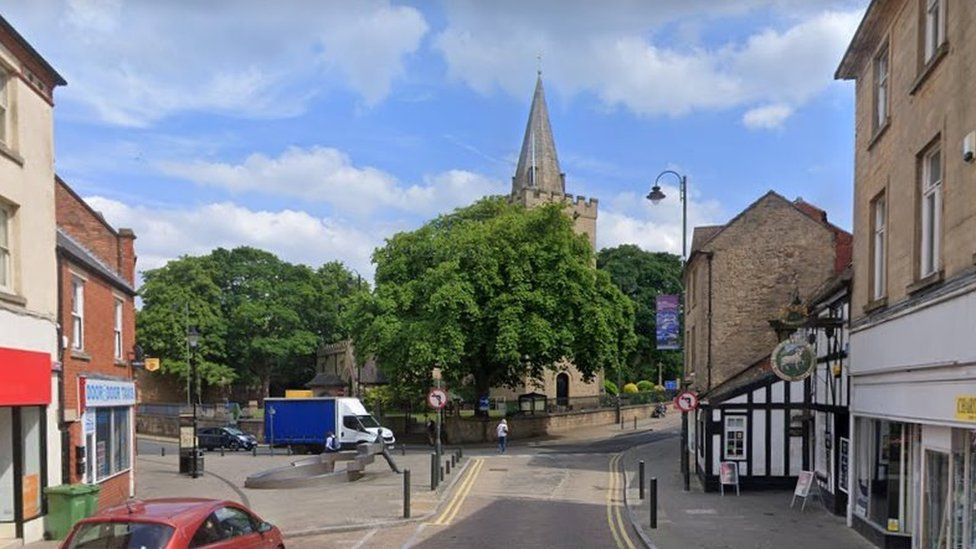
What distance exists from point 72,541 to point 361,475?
56.8ft

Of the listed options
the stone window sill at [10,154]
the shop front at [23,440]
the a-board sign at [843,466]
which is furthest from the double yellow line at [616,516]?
the stone window sill at [10,154]

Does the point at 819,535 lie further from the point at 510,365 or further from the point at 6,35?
the point at 510,365

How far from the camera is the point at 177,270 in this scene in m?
68.6

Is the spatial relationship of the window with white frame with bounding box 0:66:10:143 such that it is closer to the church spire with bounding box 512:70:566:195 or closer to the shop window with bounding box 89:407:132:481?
the shop window with bounding box 89:407:132:481

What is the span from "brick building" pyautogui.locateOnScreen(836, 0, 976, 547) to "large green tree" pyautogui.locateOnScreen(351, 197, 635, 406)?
25.0 m

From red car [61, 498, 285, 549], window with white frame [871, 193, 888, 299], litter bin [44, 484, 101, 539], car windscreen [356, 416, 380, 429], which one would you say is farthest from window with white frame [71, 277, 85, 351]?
car windscreen [356, 416, 380, 429]

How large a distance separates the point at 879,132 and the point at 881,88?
Answer: 3.73 ft

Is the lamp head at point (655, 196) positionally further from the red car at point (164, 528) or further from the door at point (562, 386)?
the door at point (562, 386)

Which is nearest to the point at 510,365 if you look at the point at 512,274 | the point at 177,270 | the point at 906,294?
the point at 512,274

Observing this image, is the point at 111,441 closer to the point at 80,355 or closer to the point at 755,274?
the point at 80,355

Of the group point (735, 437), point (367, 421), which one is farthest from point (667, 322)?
point (367, 421)

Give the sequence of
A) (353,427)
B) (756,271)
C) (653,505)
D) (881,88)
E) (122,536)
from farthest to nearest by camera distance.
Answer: (353,427) < (756,271) < (653,505) < (881,88) < (122,536)

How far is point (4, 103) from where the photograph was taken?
557 inches

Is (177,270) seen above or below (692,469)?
above
